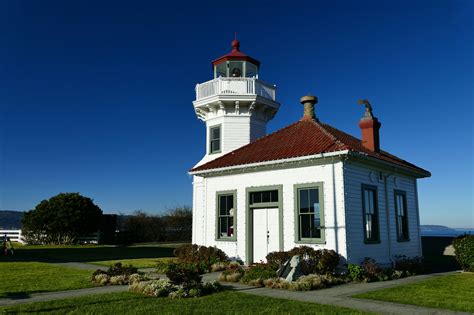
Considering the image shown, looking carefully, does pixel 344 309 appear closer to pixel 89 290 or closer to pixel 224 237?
pixel 89 290

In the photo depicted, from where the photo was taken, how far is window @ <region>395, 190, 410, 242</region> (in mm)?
15461

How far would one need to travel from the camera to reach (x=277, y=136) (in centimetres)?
1703

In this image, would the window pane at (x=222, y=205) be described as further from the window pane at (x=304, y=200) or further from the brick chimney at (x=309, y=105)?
the brick chimney at (x=309, y=105)

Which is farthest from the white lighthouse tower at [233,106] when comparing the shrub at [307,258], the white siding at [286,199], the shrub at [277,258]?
the shrub at [307,258]

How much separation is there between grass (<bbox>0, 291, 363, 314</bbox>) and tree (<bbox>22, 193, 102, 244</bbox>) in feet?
81.9

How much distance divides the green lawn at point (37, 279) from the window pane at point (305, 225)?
6730 mm

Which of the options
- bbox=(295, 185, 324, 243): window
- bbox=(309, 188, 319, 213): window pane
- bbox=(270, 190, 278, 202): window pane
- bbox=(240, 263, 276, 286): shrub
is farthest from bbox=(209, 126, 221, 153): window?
bbox=(240, 263, 276, 286): shrub

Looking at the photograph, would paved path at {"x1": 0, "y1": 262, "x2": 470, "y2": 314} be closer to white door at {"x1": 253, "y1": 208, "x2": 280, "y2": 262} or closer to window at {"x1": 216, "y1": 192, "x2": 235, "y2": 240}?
white door at {"x1": 253, "y1": 208, "x2": 280, "y2": 262}

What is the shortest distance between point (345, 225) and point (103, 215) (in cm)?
2675

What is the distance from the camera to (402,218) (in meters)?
15.9

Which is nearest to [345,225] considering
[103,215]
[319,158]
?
[319,158]

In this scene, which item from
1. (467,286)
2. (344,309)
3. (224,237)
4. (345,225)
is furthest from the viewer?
(224,237)

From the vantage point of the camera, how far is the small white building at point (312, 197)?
12883mm

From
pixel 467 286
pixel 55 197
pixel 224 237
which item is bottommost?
pixel 467 286
